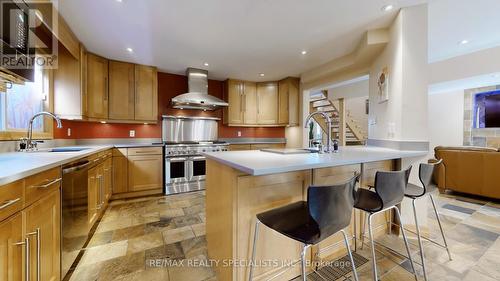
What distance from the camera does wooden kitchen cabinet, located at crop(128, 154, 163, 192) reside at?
323cm

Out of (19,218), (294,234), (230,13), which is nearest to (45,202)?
(19,218)

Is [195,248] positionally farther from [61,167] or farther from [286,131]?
[286,131]

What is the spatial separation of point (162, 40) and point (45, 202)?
2.29 meters

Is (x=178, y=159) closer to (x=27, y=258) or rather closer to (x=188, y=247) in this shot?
(x=188, y=247)

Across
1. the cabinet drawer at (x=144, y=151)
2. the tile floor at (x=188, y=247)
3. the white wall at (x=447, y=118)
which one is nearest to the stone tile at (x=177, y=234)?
Result: the tile floor at (x=188, y=247)

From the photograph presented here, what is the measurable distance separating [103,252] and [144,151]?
1796 mm

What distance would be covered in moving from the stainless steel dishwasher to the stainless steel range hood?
2055 millimetres

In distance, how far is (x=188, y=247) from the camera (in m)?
1.90

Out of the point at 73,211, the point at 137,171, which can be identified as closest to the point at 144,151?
the point at 137,171

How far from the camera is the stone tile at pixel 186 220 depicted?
7.86 ft

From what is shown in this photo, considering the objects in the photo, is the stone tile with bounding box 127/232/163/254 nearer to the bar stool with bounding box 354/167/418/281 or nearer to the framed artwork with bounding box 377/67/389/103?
the bar stool with bounding box 354/167/418/281

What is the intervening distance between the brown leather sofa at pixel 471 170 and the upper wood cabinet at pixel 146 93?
4.76m

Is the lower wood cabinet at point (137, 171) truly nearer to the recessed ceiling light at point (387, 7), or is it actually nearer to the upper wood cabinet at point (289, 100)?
the upper wood cabinet at point (289, 100)

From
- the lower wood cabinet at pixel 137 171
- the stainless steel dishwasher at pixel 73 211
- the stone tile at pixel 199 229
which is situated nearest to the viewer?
the stainless steel dishwasher at pixel 73 211
